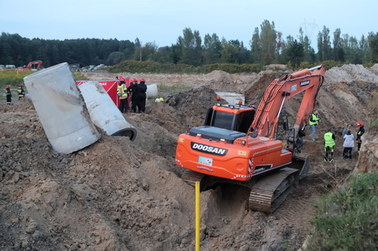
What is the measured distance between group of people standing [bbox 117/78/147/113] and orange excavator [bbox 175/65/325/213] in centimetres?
734

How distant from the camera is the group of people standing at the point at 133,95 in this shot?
17.8 m

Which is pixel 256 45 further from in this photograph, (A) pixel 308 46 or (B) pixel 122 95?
(B) pixel 122 95

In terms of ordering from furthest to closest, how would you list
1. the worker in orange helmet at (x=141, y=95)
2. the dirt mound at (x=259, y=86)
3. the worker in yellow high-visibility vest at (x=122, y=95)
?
1. the dirt mound at (x=259, y=86)
2. the worker in orange helmet at (x=141, y=95)
3. the worker in yellow high-visibility vest at (x=122, y=95)

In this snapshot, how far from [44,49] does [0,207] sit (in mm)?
63994

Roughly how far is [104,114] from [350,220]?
26.9ft

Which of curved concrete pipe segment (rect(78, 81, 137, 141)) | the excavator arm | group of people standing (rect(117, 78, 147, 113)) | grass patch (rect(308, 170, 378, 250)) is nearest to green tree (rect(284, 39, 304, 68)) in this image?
group of people standing (rect(117, 78, 147, 113))

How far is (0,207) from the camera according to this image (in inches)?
294

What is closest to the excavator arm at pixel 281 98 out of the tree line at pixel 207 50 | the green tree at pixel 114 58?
the tree line at pixel 207 50

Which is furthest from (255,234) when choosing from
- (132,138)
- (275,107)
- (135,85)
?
(135,85)

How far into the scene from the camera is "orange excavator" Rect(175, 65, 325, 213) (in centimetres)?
919

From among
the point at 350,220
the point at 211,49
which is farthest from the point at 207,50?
the point at 350,220

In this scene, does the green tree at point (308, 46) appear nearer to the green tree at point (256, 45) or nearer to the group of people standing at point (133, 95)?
the green tree at point (256, 45)

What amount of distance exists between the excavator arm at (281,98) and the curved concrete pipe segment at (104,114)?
356 centimetres

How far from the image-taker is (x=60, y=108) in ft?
30.9
